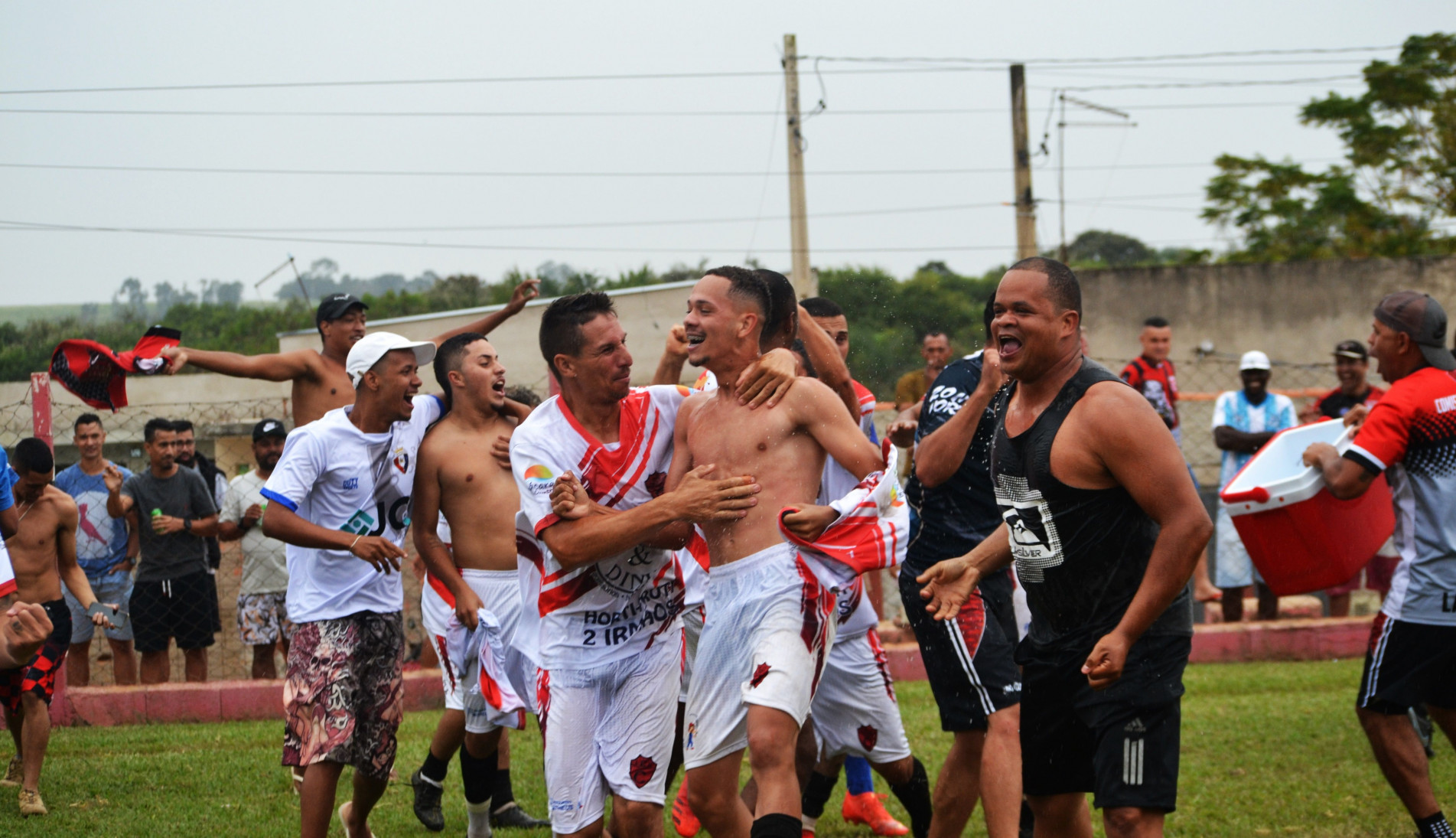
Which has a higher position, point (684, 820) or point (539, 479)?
point (539, 479)

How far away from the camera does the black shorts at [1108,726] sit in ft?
12.0

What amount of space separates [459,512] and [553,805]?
1834 mm

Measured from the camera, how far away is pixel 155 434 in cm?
956

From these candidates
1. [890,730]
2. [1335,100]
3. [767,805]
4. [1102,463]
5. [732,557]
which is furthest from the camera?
[1335,100]

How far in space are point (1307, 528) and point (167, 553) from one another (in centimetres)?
761

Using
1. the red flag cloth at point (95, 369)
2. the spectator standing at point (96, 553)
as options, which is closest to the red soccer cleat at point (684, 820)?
the red flag cloth at point (95, 369)

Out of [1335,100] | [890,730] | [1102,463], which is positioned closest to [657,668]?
[890,730]

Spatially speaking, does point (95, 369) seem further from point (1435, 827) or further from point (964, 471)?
point (1435, 827)

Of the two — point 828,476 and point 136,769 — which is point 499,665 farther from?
point 136,769

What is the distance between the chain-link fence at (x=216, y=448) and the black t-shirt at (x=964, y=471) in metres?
4.87

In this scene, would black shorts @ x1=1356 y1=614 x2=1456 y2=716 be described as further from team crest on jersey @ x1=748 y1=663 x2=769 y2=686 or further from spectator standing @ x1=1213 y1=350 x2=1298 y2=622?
spectator standing @ x1=1213 y1=350 x2=1298 y2=622

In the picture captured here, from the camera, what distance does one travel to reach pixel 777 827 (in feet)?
13.0

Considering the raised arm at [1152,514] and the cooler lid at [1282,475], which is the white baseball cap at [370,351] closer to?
the raised arm at [1152,514]

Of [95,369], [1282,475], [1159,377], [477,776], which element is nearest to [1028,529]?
[477,776]
